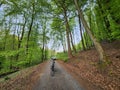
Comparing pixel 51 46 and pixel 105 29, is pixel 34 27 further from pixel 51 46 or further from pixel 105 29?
pixel 51 46

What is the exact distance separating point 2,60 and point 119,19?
1654 cm

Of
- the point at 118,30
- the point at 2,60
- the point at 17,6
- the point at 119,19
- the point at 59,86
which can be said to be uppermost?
the point at 17,6

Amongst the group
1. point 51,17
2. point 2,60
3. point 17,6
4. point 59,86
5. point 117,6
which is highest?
point 17,6

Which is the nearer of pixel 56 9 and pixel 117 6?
pixel 117 6

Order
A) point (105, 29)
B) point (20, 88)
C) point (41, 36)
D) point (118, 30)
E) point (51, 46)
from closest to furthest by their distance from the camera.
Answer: point (20, 88) < point (118, 30) < point (105, 29) < point (41, 36) < point (51, 46)

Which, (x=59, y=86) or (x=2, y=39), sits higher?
(x=2, y=39)

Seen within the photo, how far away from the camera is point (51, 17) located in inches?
741

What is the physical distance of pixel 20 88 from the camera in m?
6.83

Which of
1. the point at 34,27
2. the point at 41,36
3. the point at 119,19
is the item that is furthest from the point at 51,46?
the point at 119,19

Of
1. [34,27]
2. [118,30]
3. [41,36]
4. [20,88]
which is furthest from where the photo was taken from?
[41,36]

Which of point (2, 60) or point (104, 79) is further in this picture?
point (2, 60)

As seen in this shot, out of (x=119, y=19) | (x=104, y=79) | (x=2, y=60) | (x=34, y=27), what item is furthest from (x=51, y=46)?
(x=104, y=79)

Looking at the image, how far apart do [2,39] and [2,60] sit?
245 inches

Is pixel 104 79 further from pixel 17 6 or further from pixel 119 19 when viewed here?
pixel 17 6
